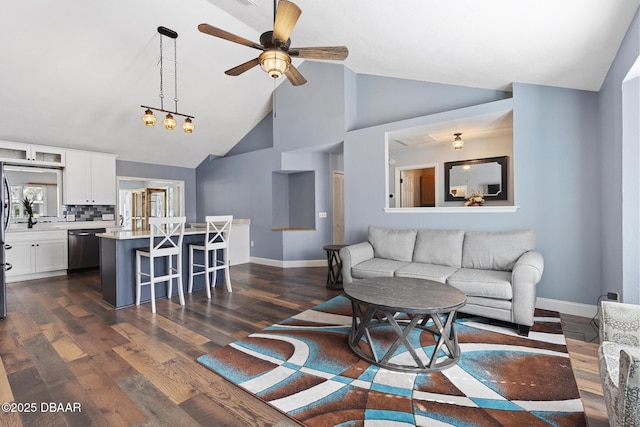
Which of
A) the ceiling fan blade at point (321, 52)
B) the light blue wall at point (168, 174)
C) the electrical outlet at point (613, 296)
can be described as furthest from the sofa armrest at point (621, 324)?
the light blue wall at point (168, 174)

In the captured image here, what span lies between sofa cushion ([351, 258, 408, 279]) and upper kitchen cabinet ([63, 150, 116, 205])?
5500 mm

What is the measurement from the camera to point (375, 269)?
3430 millimetres

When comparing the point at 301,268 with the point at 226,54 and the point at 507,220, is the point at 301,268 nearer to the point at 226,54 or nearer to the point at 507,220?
the point at 507,220

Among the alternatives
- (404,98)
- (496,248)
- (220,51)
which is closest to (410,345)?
(496,248)

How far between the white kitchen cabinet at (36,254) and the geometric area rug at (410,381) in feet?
15.1

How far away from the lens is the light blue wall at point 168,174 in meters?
6.57

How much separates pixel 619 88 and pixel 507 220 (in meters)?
1.59

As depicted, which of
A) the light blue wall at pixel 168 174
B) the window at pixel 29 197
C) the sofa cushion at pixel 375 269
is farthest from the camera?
the light blue wall at pixel 168 174

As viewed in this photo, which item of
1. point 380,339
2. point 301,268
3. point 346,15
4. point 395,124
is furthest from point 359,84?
point 380,339

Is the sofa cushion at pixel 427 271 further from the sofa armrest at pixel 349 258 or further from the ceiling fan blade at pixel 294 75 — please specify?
the ceiling fan blade at pixel 294 75

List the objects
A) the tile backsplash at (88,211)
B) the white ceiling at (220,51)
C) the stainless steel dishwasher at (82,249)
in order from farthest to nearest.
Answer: the tile backsplash at (88,211)
the stainless steel dishwasher at (82,249)
the white ceiling at (220,51)

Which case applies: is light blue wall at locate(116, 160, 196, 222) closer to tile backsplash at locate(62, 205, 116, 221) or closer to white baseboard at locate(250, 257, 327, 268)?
tile backsplash at locate(62, 205, 116, 221)

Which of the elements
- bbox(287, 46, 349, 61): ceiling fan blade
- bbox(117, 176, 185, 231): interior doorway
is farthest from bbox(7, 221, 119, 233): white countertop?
bbox(287, 46, 349, 61): ceiling fan blade

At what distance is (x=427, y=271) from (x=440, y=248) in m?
0.52
